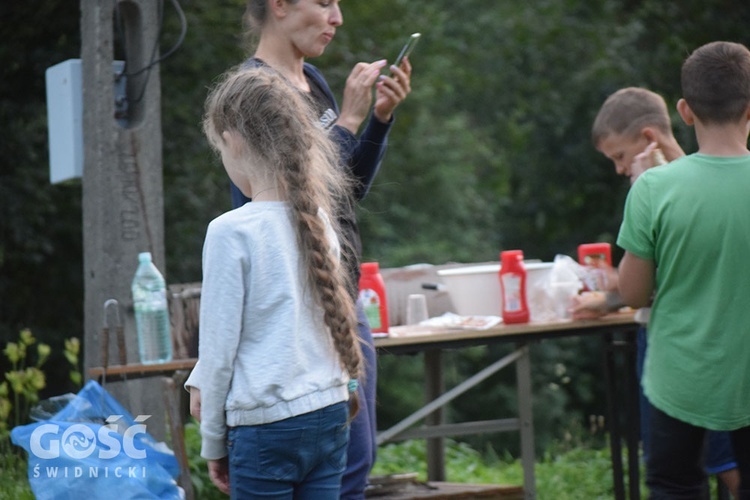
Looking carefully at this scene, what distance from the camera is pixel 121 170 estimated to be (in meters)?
4.91

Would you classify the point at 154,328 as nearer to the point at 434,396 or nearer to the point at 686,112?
the point at 434,396

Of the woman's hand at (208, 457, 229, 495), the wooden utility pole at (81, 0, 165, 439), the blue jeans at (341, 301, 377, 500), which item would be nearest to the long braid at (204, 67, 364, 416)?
the woman's hand at (208, 457, 229, 495)

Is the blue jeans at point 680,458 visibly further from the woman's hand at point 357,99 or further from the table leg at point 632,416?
the table leg at point 632,416

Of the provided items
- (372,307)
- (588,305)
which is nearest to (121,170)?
(372,307)

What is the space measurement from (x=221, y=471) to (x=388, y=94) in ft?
4.46

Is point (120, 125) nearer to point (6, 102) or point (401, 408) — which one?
point (6, 102)

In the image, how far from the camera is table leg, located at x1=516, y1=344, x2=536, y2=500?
491 cm

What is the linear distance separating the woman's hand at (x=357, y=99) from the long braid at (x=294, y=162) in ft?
2.17

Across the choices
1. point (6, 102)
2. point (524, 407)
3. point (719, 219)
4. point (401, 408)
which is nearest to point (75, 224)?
point (6, 102)

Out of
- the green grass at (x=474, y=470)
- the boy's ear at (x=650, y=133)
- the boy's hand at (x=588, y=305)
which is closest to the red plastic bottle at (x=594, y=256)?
the boy's hand at (x=588, y=305)

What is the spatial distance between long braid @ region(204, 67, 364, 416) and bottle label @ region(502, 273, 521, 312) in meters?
2.12

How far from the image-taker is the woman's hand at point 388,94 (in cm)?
351

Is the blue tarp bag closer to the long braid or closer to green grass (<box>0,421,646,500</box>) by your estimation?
A: the long braid

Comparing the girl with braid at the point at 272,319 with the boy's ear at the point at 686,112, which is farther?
the boy's ear at the point at 686,112
